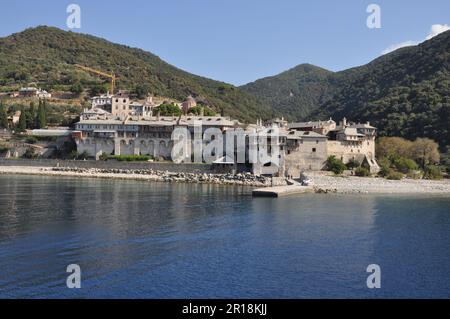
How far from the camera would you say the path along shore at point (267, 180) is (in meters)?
44.2

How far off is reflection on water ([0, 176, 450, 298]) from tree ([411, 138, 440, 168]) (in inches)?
786

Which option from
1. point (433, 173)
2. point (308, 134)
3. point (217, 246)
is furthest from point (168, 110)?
point (217, 246)

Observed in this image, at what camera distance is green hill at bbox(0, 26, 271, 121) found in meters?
93.9

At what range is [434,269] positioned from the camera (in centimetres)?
1845


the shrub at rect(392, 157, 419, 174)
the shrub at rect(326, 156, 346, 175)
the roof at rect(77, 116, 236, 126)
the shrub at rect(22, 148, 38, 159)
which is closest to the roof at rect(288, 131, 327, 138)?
the shrub at rect(326, 156, 346, 175)

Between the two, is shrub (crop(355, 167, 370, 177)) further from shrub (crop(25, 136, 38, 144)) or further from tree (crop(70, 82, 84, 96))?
tree (crop(70, 82, 84, 96))

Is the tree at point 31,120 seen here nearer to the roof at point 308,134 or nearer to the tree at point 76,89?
the tree at point 76,89

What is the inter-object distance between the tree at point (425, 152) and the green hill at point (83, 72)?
37.5m

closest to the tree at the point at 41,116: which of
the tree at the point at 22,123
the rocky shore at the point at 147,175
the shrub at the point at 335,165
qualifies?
the tree at the point at 22,123

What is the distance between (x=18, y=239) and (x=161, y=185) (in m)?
25.5

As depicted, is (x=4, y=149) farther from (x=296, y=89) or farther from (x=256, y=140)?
(x=296, y=89)

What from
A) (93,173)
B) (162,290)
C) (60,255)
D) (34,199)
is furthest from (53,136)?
(162,290)

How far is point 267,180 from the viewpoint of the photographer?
158 feet

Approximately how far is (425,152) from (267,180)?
18779 millimetres
